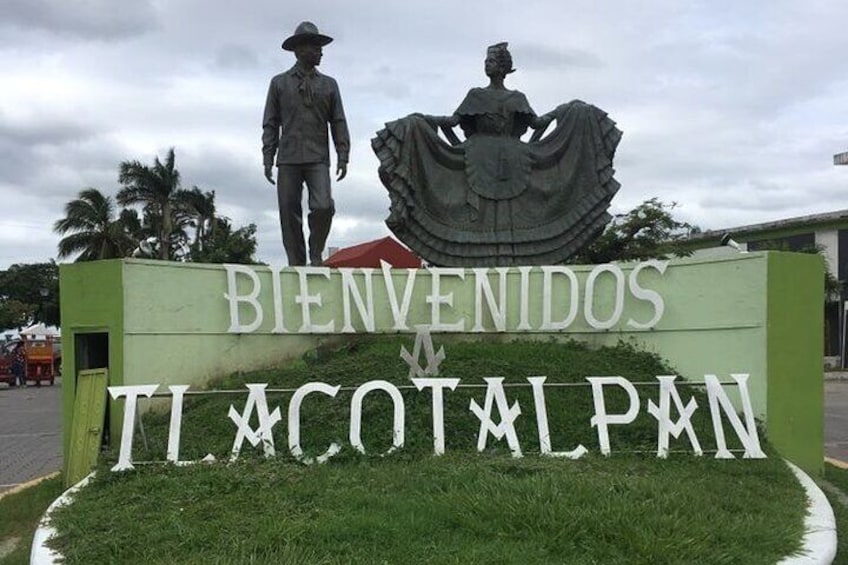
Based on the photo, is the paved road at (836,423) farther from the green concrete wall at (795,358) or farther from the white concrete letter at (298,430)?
the white concrete letter at (298,430)

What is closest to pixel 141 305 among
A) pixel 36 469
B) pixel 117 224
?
pixel 36 469

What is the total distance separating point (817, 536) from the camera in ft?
16.1

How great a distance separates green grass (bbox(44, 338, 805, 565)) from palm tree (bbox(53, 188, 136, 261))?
30198 millimetres

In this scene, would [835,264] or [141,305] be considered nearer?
[141,305]

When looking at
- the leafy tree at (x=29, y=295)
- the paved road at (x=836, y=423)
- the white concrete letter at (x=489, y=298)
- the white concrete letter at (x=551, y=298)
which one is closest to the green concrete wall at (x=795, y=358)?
the white concrete letter at (x=551, y=298)

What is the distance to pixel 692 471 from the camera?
20.2ft

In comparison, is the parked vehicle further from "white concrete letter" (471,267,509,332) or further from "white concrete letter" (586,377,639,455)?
"white concrete letter" (586,377,639,455)

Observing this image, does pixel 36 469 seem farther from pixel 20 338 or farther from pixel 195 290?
pixel 20 338

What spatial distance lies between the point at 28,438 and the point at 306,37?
839cm

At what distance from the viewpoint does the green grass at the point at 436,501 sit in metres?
4.35

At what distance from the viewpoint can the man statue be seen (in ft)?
32.1

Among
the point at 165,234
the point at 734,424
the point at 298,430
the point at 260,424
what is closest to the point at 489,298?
the point at 734,424

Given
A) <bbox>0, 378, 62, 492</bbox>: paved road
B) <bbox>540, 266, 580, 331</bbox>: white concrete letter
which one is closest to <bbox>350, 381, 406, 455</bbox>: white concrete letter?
<bbox>540, 266, 580, 331</bbox>: white concrete letter

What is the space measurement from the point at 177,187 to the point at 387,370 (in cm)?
3185
